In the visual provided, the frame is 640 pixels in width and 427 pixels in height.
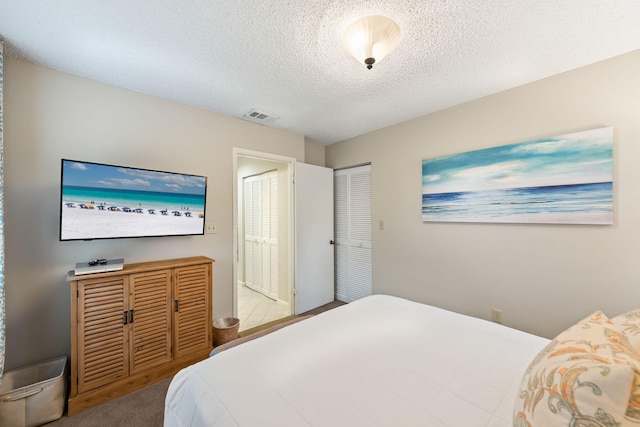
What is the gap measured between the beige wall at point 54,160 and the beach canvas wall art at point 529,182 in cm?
270

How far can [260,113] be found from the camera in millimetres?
2842

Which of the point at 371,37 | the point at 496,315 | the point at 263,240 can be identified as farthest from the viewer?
the point at 263,240

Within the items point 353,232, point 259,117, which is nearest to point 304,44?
point 259,117

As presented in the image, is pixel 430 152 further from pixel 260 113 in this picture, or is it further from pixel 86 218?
pixel 86 218

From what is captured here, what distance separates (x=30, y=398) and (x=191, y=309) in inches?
39.4

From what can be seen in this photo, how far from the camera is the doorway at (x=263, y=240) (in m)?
3.47

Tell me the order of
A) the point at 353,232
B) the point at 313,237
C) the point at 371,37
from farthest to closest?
the point at 353,232
the point at 313,237
the point at 371,37

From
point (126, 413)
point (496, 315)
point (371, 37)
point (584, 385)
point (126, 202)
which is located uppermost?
point (371, 37)

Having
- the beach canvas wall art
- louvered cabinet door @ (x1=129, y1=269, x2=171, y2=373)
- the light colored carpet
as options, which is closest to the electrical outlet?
the beach canvas wall art

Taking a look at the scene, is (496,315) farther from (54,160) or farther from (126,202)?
(54,160)

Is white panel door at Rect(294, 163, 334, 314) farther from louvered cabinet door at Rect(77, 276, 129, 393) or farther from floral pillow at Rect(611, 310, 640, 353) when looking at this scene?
floral pillow at Rect(611, 310, 640, 353)

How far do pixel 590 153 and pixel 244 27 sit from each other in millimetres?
2604

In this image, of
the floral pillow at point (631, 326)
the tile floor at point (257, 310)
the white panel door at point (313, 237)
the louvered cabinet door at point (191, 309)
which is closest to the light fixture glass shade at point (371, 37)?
the floral pillow at point (631, 326)

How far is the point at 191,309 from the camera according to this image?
2.29 meters
